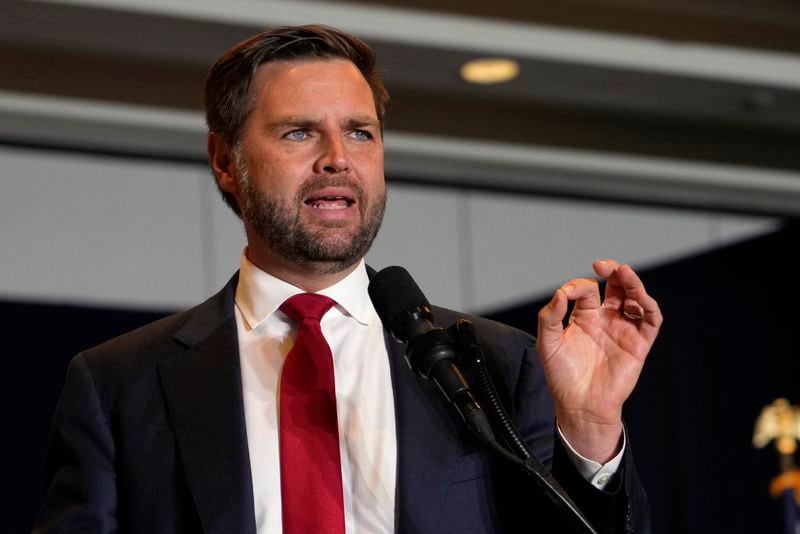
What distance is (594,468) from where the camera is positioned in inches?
67.9

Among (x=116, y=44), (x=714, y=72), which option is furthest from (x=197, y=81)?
(x=714, y=72)

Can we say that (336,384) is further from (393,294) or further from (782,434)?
(782,434)

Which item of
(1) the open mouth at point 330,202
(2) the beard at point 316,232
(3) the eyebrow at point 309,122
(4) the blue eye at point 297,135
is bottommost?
(2) the beard at point 316,232

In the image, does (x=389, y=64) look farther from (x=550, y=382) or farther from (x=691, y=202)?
(x=550, y=382)

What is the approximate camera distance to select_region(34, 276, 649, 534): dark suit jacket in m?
1.78

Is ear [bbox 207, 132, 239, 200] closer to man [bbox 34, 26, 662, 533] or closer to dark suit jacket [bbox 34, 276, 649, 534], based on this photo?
man [bbox 34, 26, 662, 533]

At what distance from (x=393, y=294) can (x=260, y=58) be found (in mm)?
493

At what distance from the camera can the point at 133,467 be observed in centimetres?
183

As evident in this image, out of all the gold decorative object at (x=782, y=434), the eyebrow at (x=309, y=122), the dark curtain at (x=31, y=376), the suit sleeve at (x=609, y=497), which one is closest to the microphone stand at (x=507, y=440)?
the suit sleeve at (x=609, y=497)

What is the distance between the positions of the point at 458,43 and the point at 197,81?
1064 millimetres

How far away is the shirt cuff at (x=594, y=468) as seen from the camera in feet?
5.65

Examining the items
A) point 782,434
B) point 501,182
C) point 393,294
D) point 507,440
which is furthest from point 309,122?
point 501,182

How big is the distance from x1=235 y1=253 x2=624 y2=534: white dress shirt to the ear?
0.37ft

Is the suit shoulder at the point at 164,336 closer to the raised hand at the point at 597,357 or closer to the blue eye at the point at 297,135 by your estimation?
the blue eye at the point at 297,135
